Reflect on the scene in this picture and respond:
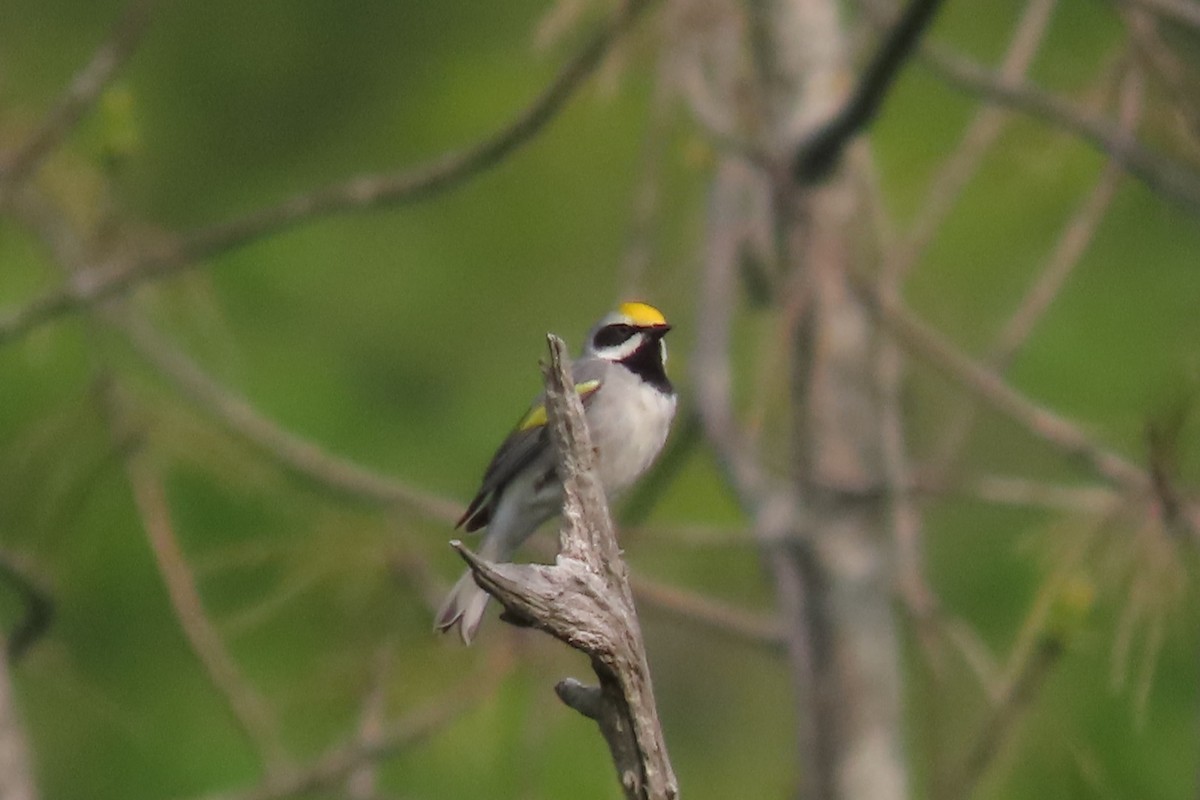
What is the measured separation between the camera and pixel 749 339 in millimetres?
8875

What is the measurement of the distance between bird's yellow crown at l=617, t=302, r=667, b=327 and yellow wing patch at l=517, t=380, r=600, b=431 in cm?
20

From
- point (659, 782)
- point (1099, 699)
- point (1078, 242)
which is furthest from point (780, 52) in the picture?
point (1099, 699)

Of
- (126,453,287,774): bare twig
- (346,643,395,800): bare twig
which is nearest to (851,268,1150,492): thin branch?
(346,643,395,800): bare twig

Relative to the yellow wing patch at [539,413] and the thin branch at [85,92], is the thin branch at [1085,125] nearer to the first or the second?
the yellow wing patch at [539,413]

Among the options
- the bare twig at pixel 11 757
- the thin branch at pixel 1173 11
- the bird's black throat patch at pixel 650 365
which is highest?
the thin branch at pixel 1173 11

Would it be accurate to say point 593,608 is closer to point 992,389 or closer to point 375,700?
point 375,700

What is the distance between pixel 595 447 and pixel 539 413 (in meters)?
0.21

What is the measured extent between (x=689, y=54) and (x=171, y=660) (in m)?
4.26

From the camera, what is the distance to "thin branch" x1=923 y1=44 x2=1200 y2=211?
4605 millimetres

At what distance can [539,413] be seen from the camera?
434 centimetres

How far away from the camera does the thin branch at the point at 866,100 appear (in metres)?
4.02

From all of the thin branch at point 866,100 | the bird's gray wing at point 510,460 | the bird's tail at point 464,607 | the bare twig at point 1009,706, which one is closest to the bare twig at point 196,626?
the bird's gray wing at point 510,460

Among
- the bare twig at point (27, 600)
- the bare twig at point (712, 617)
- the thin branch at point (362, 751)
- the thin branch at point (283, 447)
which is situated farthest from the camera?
the bare twig at point (712, 617)

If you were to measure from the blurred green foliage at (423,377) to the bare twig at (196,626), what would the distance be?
0.13 meters
